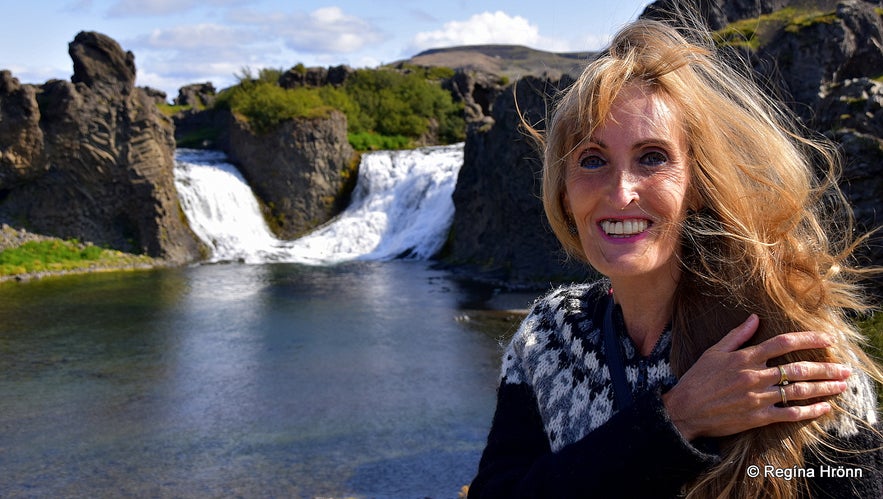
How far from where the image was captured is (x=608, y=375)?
202 cm

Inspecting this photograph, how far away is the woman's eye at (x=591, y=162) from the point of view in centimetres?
205

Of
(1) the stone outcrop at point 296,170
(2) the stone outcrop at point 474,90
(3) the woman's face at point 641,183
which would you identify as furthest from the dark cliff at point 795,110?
(2) the stone outcrop at point 474,90

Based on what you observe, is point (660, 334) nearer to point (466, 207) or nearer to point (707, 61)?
point (707, 61)

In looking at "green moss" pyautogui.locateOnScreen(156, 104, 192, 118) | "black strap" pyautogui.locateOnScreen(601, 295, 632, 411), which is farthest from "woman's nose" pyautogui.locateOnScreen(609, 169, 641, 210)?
"green moss" pyautogui.locateOnScreen(156, 104, 192, 118)

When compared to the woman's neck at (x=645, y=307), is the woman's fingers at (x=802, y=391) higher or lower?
lower

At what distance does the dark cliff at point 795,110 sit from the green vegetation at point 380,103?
38.2 feet

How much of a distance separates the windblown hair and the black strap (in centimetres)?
13

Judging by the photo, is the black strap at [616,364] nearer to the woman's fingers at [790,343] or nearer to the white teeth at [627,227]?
the white teeth at [627,227]

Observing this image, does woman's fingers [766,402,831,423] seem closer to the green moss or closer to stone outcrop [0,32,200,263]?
stone outcrop [0,32,200,263]

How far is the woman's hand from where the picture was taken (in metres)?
1.69

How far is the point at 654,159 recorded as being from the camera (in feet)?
6.49

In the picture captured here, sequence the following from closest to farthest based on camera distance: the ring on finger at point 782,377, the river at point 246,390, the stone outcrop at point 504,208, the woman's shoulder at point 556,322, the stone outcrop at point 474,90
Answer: the ring on finger at point 782,377, the woman's shoulder at point 556,322, the river at point 246,390, the stone outcrop at point 504,208, the stone outcrop at point 474,90

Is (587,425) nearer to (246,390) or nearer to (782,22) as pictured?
(246,390)

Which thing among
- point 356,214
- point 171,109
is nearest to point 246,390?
point 356,214
